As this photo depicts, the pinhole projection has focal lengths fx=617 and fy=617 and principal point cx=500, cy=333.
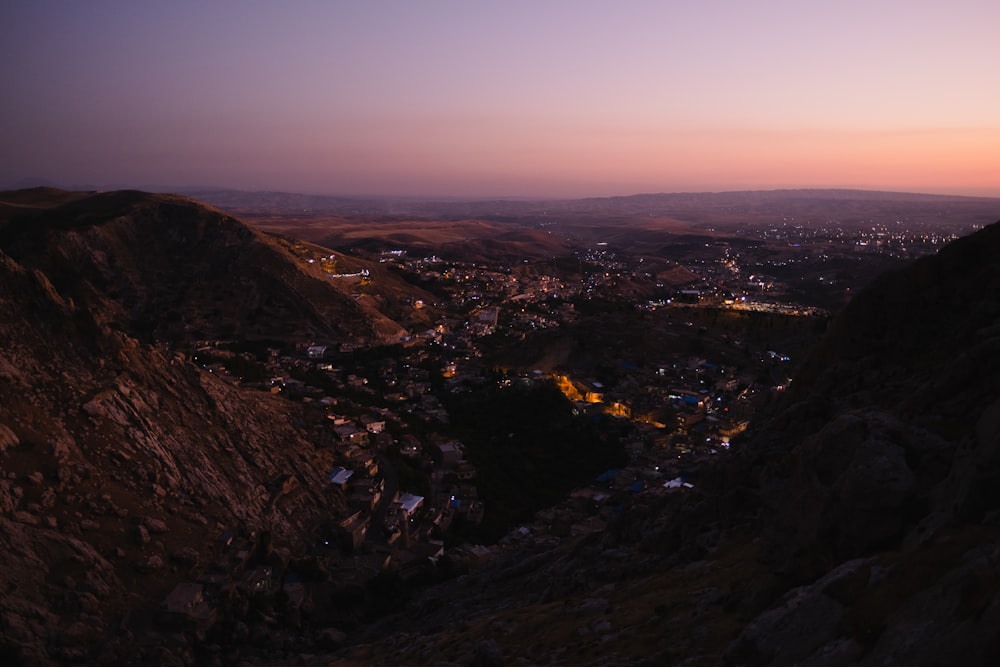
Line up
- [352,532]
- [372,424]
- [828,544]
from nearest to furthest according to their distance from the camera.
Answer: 1. [828,544]
2. [352,532]
3. [372,424]

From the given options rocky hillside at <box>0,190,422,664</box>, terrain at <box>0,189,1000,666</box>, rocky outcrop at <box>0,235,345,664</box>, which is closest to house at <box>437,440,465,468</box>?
terrain at <box>0,189,1000,666</box>

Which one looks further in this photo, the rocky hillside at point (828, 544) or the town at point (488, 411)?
the town at point (488, 411)

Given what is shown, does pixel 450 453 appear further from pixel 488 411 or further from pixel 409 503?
pixel 488 411

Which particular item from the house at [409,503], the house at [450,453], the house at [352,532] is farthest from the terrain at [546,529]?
the house at [450,453]

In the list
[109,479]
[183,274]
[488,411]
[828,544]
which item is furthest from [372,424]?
[183,274]

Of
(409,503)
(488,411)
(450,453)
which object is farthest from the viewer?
(488,411)

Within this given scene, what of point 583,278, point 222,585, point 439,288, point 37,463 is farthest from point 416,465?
point 583,278

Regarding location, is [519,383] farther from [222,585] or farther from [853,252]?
[853,252]

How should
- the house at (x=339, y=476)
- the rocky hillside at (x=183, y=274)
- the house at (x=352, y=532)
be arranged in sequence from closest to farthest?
the house at (x=352, y=532) → the house at (x=339, y=476) → the rocky hillside at (x=183, y=274)

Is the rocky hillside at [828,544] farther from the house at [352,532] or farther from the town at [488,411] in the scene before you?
the town at [488,411]
